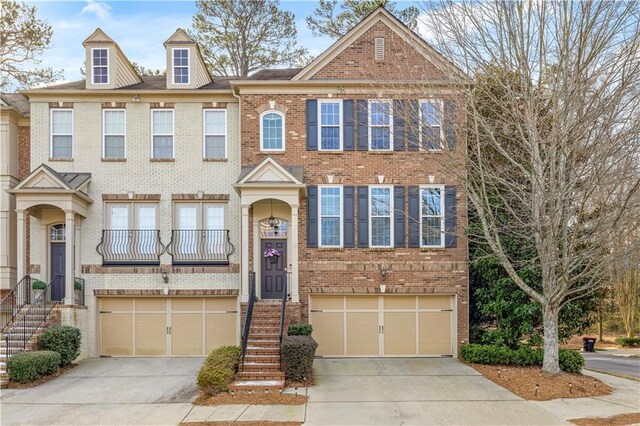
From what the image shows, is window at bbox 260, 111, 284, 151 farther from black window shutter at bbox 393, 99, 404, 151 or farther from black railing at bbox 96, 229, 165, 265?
black railing at bbox 96, 229, 165, 265

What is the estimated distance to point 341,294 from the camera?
1758cm

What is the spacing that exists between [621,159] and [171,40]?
44.2ft

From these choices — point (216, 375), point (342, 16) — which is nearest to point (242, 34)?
point (342, 16)

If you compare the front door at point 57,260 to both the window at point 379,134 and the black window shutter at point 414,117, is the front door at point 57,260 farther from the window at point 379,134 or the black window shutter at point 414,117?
the black window shutter at point 414,117

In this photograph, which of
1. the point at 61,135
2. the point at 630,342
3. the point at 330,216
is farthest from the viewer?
the point at 630,342

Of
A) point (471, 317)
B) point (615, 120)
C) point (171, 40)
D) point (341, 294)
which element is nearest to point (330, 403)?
point (341, 294)

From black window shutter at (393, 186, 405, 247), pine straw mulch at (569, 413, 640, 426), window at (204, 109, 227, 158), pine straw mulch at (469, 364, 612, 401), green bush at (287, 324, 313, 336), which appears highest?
window at (204, 109, 227, 158)

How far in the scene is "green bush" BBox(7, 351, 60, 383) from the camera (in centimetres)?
1373

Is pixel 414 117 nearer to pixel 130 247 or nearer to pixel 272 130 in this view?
pixel 272 130

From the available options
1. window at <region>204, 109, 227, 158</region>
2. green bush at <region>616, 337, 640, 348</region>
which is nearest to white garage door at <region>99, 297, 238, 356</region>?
window at <region>204, 109, 227, 158</region>

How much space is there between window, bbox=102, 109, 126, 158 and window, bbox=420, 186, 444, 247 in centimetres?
939

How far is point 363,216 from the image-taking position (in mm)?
17781

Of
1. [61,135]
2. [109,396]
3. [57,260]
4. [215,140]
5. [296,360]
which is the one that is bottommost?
[109,396]

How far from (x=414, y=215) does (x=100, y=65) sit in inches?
426
